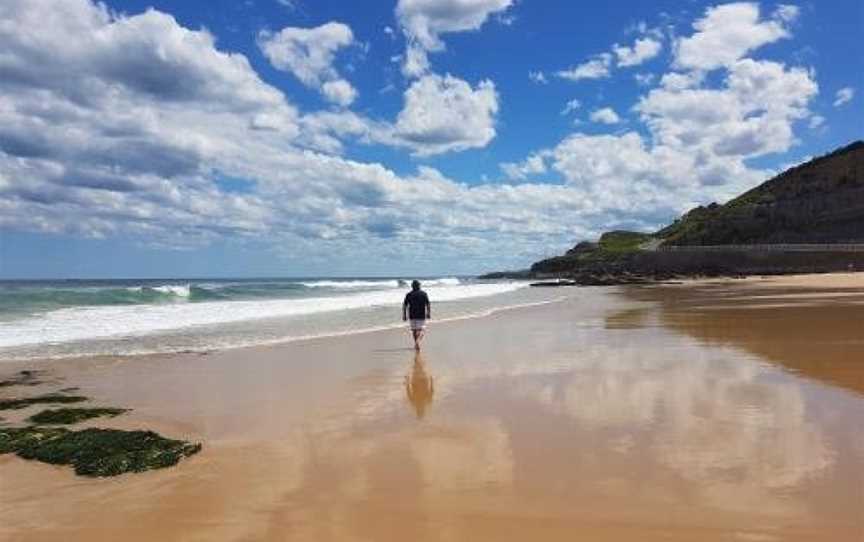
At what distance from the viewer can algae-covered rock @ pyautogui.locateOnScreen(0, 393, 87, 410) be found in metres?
12.2

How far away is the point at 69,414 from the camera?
11312 mm

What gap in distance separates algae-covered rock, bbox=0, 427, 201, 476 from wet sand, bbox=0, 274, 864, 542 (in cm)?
26

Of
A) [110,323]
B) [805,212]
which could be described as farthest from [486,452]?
[805,212]

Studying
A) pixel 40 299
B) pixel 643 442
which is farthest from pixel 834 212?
pixel 643 442

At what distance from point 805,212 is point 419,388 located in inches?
3692

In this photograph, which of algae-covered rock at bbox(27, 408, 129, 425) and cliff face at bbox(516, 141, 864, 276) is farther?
cliff face at bbox(516, 141, 864, 276)

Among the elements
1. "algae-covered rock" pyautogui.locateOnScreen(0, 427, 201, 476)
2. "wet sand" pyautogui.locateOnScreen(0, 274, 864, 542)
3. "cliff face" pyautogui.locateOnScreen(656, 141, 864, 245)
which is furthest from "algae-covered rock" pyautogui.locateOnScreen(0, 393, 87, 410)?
"cliff face" pyautogui.locateOnScreen(656, 141, 864, 245)

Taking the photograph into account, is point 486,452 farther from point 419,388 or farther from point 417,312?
point 417,312

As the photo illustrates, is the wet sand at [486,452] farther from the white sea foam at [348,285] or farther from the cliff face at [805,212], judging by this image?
the white sea foam at [348,285]

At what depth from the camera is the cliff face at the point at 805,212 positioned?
88.6 metres

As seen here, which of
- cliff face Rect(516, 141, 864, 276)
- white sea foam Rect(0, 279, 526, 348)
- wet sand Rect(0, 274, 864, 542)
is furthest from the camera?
cliff face Rect(516, 141, 864, 276)

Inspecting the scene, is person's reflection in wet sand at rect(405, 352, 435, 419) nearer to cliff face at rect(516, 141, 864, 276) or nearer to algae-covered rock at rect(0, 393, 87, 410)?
algae-covered rock at rect(0, 393, 87, 410)

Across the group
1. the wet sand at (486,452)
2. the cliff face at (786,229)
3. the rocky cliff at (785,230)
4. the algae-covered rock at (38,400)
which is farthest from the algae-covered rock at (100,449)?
the cliff face at (786,229)

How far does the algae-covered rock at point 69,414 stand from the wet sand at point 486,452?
0.38m
